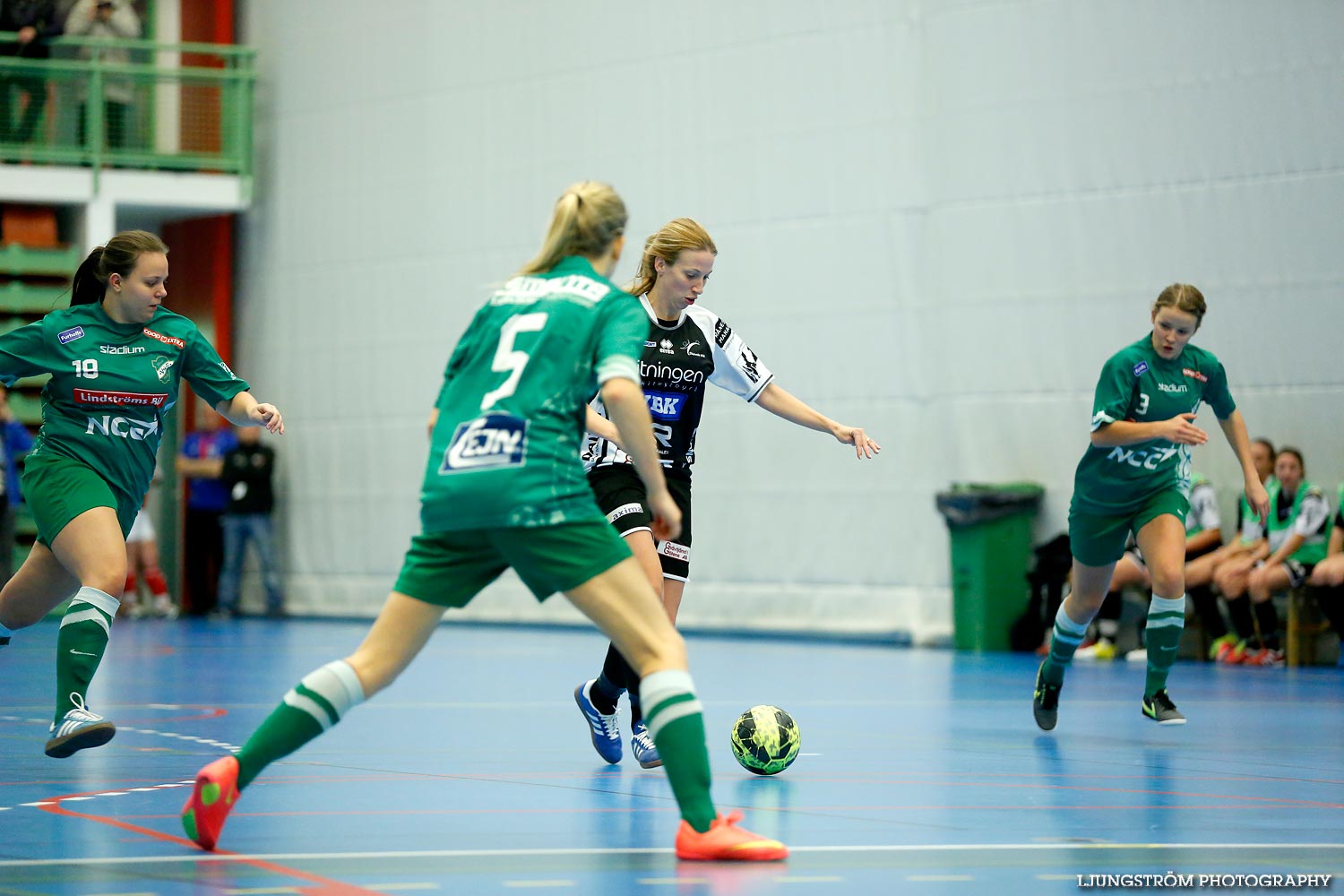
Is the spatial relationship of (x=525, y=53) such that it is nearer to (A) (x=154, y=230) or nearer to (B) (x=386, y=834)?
(A) (x=154, y=230)

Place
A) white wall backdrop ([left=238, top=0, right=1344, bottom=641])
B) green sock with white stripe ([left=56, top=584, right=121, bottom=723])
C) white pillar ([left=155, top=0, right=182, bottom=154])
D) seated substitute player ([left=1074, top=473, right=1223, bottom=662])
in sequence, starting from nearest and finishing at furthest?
green sock with white stripe ([left=56, top=584, right=121, bottom=723]), seated substitute player ([left=1074, top=473, right=1223, bottom=662]), white wall backdrop ([left=238, top=0, right=1344, bottom=641]), white pillar ([left=155, top=0, right=182, bottom=154])

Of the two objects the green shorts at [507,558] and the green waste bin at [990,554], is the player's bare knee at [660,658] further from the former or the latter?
the green waste bin at [990,554]

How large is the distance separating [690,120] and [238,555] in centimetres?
828

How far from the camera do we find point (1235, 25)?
597 inches

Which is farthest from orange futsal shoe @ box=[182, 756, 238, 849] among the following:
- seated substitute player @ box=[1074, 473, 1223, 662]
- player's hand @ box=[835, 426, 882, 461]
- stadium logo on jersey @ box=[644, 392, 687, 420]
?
seated substitute player @ box=[1074, 473, 1223, 662]

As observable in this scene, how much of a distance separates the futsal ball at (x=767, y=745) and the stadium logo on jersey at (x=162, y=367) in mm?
2729

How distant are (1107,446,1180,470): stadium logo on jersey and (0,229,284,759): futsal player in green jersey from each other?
4.17 m

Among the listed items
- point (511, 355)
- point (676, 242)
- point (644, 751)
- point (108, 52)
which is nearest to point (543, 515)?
point (511, 355)

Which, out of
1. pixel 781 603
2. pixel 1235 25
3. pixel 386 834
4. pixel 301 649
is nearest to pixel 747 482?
pixel 781 603

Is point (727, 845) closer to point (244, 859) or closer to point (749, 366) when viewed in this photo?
point (244, 859)

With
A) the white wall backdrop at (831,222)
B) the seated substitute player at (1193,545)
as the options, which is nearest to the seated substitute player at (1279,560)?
the seated substitute player at (1193,545)

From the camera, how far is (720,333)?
308 inches

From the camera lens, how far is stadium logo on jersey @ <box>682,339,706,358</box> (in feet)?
25.1

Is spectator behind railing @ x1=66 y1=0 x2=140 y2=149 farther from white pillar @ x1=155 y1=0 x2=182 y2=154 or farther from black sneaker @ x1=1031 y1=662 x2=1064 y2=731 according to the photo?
black sneaker @ x1=1031 y1=662 x2=1064 y2=731
